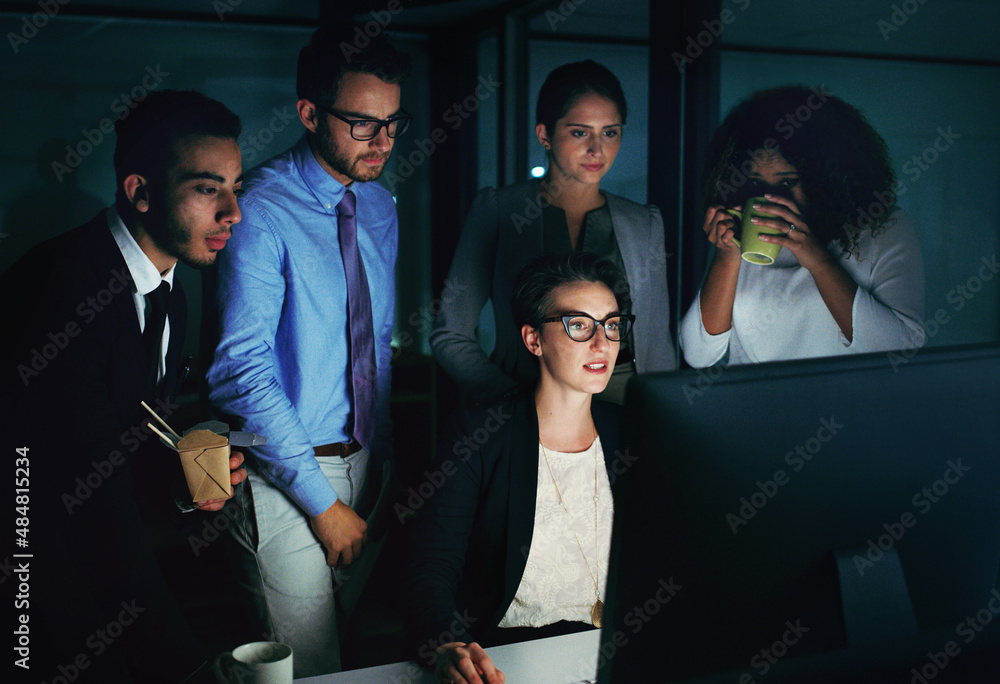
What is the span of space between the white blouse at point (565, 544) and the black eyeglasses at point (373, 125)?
3.33ft

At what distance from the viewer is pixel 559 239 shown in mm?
2623

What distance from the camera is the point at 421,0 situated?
234cm

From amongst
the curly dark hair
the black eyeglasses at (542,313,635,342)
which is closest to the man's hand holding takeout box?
the black eyeglasses at (542,313,635,342)

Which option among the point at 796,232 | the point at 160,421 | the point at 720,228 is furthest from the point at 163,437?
the point at 796,232

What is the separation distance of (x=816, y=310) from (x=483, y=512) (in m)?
1.36

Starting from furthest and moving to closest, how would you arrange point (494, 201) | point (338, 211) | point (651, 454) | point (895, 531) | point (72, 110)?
point (494, 201) → point (338, 211) → point (72, 110) → point (895, 531) → point (651, 454)

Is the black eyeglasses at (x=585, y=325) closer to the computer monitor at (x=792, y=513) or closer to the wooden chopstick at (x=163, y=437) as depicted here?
the wooden chopstick at (x=163, y=437)

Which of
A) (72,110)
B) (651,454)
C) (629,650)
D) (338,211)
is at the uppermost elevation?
(72,110)

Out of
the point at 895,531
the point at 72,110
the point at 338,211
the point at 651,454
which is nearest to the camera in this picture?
the point at 651,454

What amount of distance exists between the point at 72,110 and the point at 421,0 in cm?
96

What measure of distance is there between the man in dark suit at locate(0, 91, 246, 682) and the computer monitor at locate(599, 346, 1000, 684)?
1.64 metres

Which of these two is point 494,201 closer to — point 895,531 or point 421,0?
point 421,0

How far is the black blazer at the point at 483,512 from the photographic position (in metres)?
1.80

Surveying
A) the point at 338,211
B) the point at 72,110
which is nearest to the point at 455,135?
the point at 338,211
